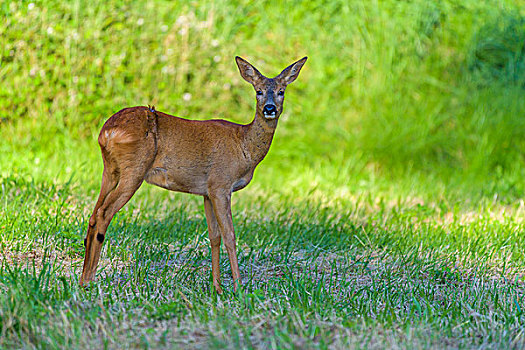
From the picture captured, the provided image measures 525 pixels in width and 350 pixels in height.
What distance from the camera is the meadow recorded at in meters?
→ 3.52

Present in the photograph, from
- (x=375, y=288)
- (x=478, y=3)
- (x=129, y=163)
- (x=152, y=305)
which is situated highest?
(x=478, y=3)

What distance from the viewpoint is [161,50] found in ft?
27.2

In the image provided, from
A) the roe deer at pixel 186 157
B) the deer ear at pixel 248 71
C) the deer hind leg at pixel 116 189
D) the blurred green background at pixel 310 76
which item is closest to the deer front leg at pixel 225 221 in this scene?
the roe deer at pixel 186 157

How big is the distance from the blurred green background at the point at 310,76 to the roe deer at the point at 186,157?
3.35m

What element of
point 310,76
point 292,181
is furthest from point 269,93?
point 310,76

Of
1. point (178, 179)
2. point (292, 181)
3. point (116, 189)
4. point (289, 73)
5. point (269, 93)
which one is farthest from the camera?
point (292, 181)

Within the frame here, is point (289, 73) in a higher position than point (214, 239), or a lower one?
higher

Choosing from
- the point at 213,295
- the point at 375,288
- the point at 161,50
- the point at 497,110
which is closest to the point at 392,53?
the point at 497,110

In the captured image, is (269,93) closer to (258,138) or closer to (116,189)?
(258,138)

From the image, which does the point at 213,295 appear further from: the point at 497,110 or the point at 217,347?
the point at 497,110

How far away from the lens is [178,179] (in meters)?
3.99

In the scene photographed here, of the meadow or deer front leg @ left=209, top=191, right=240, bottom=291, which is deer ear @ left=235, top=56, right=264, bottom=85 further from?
the meadow

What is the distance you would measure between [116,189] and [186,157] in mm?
433

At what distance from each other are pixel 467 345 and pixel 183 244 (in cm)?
207
